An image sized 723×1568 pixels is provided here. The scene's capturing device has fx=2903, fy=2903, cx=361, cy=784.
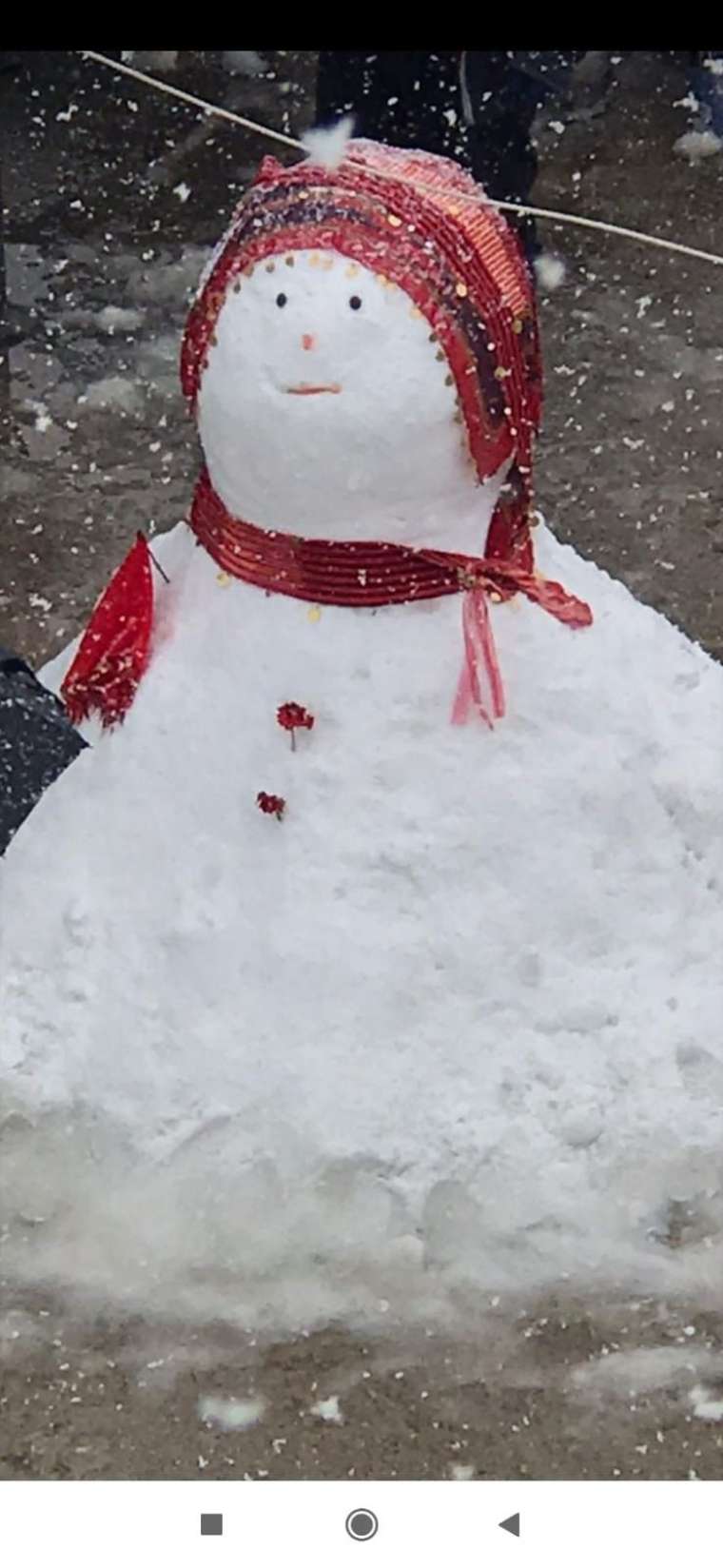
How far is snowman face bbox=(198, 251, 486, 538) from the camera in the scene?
2168 millimetres

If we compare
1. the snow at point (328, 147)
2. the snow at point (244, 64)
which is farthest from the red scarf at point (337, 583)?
the snow at point (244, 64)

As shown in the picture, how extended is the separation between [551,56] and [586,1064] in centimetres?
164

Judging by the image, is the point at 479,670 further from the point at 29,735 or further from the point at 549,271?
the point at 549,271

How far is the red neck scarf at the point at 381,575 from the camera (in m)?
2.26

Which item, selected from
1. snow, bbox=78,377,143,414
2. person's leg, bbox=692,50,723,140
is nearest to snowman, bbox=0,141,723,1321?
snow, bbox=78,377,143,414

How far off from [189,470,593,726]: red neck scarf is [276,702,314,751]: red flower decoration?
0.09m

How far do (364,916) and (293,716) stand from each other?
17cm

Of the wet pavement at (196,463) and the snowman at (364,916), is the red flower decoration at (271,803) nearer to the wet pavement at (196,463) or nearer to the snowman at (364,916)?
the snowman at (364,916)

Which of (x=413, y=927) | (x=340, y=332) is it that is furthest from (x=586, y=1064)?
(x=340, y=332)

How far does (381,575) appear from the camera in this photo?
89.4 inches

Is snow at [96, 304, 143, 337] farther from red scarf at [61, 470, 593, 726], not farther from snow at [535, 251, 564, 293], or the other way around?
red scarf at [61, 470, 593, 726]

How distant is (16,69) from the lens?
3.67m
